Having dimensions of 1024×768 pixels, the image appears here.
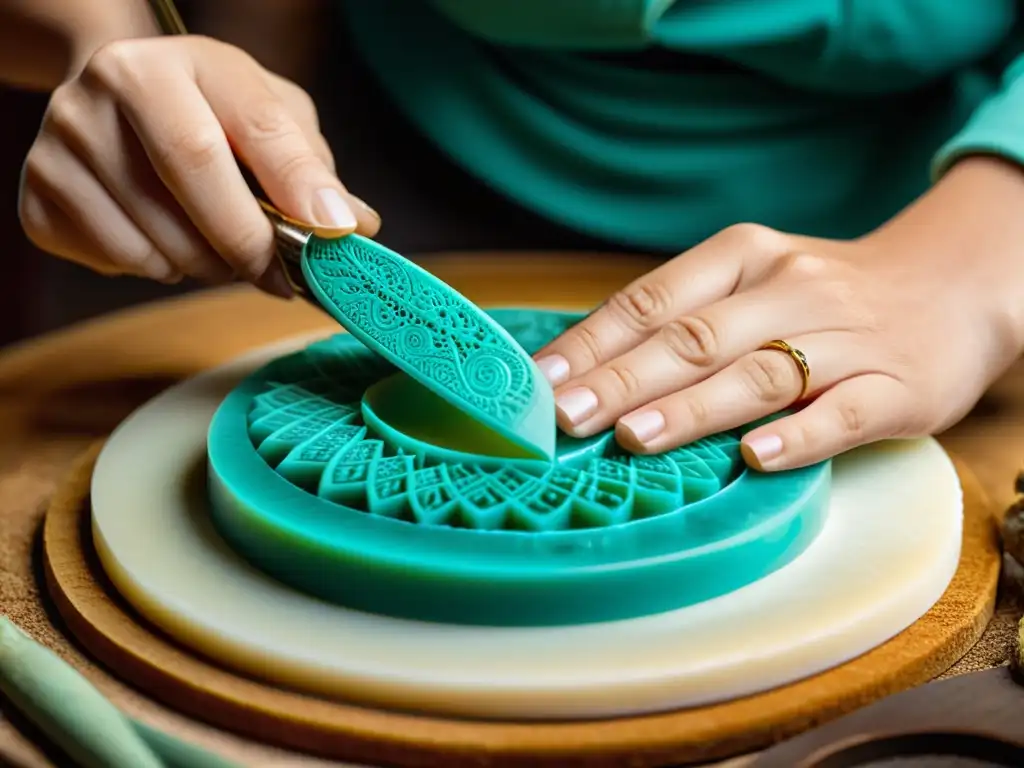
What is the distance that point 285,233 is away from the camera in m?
0.79

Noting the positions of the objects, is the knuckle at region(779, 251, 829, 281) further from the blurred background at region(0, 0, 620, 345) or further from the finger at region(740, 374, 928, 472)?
the blurred background at region(0, 0, 620, 345)

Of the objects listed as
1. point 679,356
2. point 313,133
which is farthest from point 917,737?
point 313,133

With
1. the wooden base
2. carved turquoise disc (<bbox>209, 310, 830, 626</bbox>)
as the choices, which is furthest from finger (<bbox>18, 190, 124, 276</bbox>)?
the wooden base

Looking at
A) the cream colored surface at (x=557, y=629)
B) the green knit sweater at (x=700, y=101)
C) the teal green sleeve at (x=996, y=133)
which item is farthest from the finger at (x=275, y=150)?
the teal green sleeve at (x=996, y=133)

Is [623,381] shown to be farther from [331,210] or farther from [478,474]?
[331,210]

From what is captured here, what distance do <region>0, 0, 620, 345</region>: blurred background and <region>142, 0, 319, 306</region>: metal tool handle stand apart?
512mm

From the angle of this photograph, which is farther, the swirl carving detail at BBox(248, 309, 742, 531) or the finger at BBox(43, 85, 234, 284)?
the finger at BBox(43, 85, 234, 284)

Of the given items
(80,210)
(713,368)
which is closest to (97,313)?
(80,210)

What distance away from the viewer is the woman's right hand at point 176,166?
777 mm

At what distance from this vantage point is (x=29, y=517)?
2.67 ft

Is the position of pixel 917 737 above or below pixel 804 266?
below

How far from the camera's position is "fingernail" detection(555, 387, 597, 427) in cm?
72

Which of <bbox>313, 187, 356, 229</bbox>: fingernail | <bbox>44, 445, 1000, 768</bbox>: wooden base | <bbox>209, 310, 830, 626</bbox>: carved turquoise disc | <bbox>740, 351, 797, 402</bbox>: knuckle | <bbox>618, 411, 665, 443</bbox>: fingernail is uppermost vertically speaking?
<bbox>313, 187, 356, 229</bbox>: fingernail

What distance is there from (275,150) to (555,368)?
0.26 m
